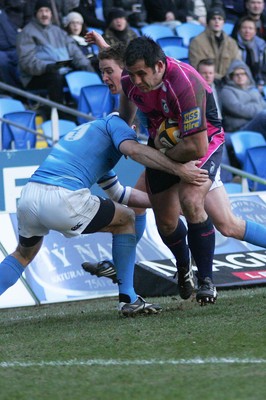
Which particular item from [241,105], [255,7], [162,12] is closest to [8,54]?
[241,105]

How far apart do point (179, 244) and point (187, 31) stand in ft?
29.5

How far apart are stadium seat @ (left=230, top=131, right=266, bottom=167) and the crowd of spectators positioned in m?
0.46

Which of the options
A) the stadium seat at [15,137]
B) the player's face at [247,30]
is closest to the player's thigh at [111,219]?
the stadium seat at [15,137]

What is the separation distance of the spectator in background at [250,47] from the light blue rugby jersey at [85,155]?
8.22m

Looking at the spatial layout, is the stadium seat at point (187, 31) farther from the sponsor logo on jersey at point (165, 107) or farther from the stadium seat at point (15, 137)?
the sponsor logo on jersey at point (165, 107)

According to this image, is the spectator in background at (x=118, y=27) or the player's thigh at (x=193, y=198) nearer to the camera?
the player's thigh at (x=193, y=198)

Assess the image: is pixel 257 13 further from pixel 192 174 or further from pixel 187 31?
pixel 192 174

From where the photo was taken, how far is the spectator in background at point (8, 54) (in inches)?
504

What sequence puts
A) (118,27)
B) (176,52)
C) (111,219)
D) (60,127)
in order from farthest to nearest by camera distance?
(176,52), (118,27), (60,127), (111,219)

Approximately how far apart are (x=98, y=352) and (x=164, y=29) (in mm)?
10218

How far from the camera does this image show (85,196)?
6469 mm

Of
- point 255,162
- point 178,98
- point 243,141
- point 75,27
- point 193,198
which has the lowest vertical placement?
point 255,162

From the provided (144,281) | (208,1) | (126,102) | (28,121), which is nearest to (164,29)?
(208,1)

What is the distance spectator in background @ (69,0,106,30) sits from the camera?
1451cm
